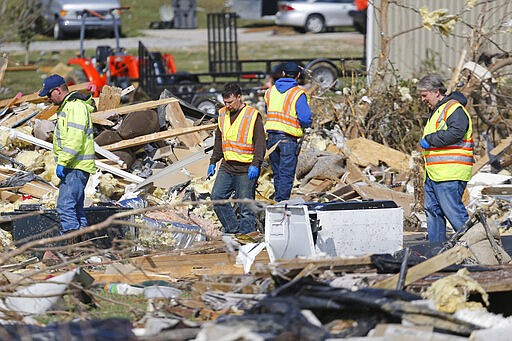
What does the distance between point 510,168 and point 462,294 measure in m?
6.88

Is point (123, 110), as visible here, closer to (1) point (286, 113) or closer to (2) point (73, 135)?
(1) point (286, 113)

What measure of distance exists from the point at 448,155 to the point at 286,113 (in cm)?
246

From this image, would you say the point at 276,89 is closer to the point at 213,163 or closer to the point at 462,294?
the point at 213,163

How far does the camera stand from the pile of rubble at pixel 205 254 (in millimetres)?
5762

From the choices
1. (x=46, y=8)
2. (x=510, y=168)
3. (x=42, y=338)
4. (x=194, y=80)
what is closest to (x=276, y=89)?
(x=510, y=168)

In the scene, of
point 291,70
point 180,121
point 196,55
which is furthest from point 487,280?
point 196,55

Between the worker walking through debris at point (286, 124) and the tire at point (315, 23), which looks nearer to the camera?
the worker walking through debris at point (286, 124)

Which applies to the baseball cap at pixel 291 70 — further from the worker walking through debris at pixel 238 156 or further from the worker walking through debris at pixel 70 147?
the worker walking through debris at pixel 70 147

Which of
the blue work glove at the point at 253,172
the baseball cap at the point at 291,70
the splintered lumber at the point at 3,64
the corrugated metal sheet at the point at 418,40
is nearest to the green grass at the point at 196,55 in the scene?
the corrugated metal sheet at the point at 418,40

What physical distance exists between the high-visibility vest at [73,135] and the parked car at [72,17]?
69.5 ft

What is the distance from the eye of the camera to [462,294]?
20.4ft

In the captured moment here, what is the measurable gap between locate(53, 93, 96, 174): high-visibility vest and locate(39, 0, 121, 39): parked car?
21193 millimetres

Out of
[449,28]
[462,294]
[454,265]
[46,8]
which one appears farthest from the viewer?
[46,8]

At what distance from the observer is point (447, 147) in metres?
8.52
